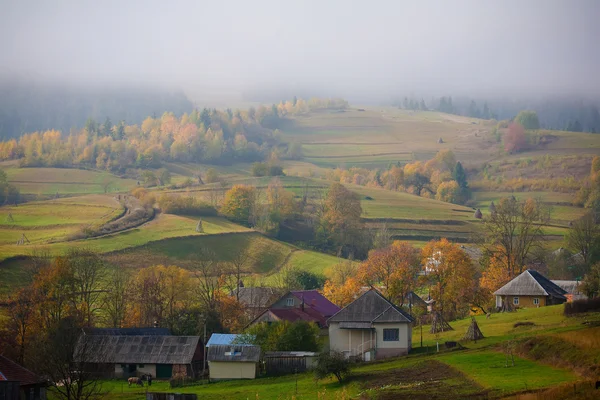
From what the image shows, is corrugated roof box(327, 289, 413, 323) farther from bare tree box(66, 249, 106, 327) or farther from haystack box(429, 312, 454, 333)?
bare tree box(66, 249, 106, 327)

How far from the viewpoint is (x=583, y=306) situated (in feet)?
171

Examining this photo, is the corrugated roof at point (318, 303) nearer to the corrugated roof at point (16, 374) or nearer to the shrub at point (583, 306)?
the shrub at point (583, 306)

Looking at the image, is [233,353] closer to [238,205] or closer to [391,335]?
[391,335]

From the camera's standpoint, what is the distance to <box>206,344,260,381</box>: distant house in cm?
5528

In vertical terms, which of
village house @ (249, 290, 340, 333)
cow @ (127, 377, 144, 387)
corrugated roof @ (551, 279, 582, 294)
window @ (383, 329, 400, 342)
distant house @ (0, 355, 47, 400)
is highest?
distant house @ (0, 355, 47, 400)

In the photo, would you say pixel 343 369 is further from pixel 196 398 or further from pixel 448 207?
pixel 448 207

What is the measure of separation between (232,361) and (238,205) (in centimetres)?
8109

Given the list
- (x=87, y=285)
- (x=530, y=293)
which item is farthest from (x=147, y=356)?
(x=530, y=293)

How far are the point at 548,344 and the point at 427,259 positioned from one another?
43.5 m

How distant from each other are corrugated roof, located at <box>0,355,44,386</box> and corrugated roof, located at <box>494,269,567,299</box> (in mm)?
40446

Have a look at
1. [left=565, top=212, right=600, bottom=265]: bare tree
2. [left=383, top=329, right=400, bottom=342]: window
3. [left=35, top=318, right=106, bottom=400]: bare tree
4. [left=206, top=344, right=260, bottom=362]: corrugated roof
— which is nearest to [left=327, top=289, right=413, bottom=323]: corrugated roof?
[left=383, top=329, right=400, bottom=342]: window

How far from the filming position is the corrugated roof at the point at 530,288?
69125 millimetres

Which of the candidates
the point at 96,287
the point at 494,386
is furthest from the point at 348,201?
the point at 494,386

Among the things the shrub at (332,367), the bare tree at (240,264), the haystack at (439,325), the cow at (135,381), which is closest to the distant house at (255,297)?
the bare tree at (240,264)
